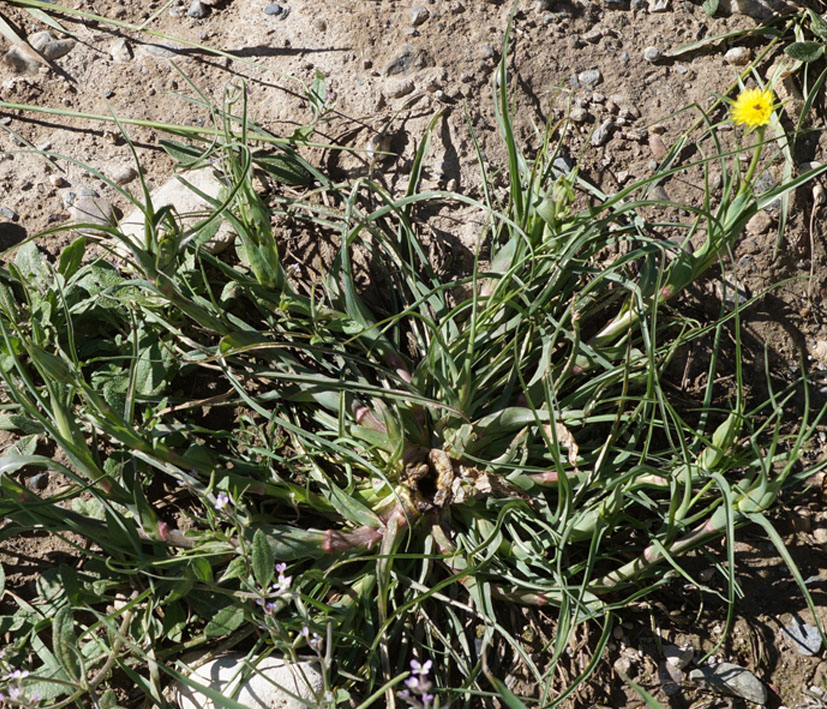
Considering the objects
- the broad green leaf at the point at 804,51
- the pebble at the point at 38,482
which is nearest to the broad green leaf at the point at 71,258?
the pebble at the point at 38,482

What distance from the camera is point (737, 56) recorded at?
2.20 m

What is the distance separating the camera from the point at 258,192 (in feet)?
6.53

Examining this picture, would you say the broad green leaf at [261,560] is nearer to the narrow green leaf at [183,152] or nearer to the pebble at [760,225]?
the narrow green leaf at [183,152]

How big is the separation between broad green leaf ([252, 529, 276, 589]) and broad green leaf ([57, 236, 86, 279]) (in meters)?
0.82

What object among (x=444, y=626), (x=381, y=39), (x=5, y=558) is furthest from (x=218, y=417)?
(x=381, y=39)

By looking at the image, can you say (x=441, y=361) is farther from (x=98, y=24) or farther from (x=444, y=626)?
(x=98, y=24)

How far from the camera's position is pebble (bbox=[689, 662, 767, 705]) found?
169cm

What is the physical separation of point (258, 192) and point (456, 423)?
776 millimetres

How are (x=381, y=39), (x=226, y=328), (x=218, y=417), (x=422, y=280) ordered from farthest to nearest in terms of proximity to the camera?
1. (x=381, y=39)
2. (x=422, y=280)
3. (x=218, y=417)
4. (x=226, y=328)

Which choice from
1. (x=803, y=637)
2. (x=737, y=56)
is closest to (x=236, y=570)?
(x=803, y=637)

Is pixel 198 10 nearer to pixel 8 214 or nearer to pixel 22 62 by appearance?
pixel 22 62

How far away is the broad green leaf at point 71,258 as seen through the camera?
1.77 meters

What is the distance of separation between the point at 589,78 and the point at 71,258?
55.1 inches

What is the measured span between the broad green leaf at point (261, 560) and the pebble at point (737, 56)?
1793mm
